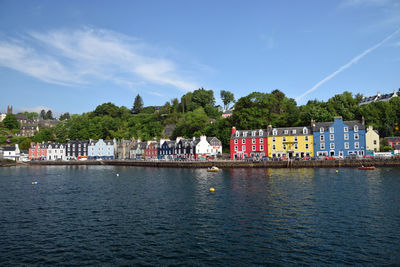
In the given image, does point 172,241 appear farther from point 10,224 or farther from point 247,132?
point 247,132

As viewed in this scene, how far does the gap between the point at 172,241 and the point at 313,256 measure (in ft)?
27.6

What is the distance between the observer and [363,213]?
2383cm

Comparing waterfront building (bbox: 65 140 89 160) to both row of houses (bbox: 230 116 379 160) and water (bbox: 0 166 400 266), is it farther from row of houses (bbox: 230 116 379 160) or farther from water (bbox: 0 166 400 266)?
water (bbox: 0 166 400 266)

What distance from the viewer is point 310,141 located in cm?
7819

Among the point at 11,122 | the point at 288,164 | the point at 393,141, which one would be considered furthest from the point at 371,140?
the point at 11,122

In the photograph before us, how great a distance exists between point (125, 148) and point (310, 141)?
7976 cm

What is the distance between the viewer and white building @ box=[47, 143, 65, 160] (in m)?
128

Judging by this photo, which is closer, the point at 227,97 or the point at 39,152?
the point at 39,152

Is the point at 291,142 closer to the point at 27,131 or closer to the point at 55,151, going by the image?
the point at 55,151

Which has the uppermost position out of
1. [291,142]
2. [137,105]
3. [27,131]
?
[137,105]

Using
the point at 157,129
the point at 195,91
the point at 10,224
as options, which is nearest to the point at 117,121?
the point at 157,129

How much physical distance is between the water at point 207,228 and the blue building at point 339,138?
42.9m

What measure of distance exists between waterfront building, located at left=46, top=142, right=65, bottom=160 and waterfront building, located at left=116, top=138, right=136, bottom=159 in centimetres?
2542

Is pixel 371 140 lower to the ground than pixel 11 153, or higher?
higher
